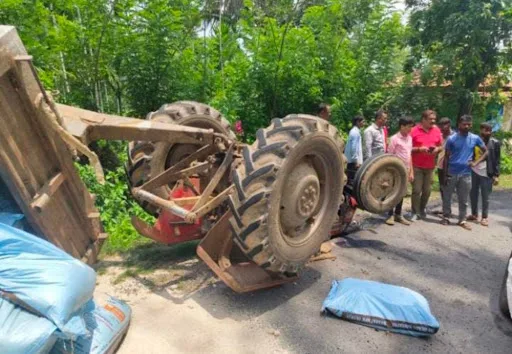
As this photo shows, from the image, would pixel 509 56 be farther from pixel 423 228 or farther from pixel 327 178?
pixel 327 178

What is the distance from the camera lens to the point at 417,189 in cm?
621

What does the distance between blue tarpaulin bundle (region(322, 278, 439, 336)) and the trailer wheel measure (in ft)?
4.04

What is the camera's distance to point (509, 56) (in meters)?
10.8

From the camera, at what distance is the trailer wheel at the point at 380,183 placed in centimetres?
440

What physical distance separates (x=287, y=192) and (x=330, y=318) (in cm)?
108

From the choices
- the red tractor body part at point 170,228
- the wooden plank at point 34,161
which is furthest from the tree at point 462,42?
the wooden plank at point 34,161

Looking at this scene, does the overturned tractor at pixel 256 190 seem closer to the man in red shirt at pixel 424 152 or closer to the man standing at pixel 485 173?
the man in red shirt at pixel 424 152

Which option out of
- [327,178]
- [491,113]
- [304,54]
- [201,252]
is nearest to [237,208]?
[201,252]

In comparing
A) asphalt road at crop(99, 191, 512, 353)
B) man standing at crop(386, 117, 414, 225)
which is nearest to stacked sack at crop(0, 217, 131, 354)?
asphalt road at crop(99, 191, 512, 353)

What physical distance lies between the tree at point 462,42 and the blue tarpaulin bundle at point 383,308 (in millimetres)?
9468

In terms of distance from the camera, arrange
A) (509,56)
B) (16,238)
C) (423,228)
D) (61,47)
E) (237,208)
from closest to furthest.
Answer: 1. (16,238)
2. (237,208)
3. (423,228)
4. (61,47)
5. (509,56)

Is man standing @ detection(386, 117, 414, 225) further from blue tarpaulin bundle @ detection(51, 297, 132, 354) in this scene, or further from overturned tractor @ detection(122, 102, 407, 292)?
blue tarpaulin bundle @ detection(51, 297, 132, 354)

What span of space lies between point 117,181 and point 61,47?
7.59 feet

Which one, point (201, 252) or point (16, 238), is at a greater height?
point (16, 238)
